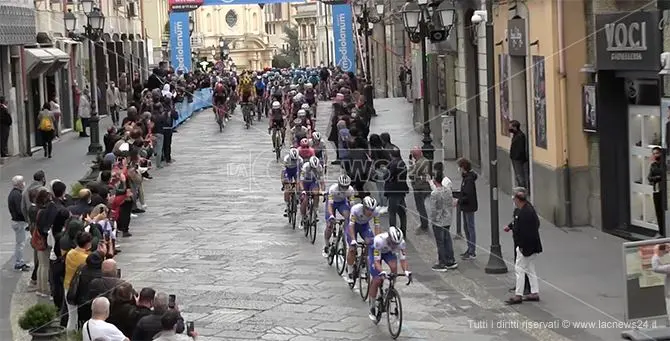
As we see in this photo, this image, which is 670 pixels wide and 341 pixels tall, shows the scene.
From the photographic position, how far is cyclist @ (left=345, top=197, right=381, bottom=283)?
54.3ft

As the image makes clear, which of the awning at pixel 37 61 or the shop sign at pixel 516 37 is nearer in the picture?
the shop sign at pixel 516 37

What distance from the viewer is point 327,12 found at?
355 ft

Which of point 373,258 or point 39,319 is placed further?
point 373,258

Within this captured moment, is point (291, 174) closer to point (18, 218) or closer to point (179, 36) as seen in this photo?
point (18, 218)

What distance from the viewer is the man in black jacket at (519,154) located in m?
23.5

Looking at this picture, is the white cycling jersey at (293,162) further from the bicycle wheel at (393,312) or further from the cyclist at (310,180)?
the bicycle wheel at (393,312)

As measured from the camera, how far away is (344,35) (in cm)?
5519

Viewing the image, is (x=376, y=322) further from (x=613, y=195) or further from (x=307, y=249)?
(x=613, y=195)

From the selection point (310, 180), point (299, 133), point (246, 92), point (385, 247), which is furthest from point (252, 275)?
point (246, 92)

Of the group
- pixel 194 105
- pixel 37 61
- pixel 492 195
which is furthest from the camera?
pixel 194 105

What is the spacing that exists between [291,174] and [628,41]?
661 centimetres

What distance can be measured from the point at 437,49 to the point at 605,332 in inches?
855

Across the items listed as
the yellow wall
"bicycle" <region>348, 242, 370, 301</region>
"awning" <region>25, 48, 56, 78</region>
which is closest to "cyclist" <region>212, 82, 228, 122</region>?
"awning" <region>25, 48, 56, 78</region>

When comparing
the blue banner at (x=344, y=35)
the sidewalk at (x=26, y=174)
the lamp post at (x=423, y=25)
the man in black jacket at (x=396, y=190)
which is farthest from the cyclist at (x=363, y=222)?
the blue banner at (x=344, y=35)
